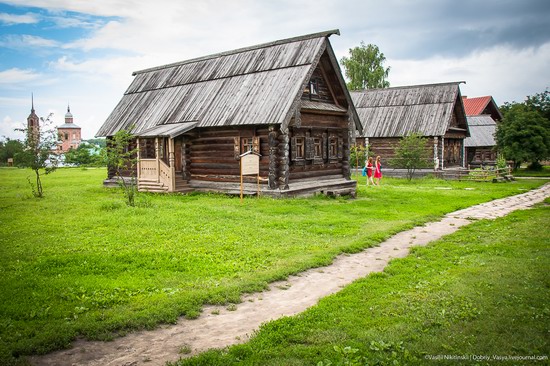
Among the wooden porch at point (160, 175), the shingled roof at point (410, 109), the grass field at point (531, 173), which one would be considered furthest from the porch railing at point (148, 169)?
the grass field at point (531, 173)

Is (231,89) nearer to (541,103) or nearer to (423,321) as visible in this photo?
(423,321)

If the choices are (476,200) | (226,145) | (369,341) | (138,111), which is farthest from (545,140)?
(369,341)

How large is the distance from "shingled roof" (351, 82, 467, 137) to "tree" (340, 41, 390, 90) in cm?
1722

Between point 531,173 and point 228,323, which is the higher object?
point 531,173

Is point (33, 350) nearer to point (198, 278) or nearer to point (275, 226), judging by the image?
point (198, 278)

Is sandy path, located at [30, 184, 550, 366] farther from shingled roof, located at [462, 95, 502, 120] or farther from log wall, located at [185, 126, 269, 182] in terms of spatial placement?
shingled roof, located at [462, 95, 502, 120]

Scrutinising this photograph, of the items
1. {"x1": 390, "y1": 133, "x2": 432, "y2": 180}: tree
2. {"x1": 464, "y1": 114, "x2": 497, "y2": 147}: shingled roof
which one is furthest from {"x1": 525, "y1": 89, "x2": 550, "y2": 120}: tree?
{"x1": 390, "y1": 133, "x2": 432, "y2": 180}: tree

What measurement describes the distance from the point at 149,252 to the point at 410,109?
29378 mm

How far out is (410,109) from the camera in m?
34.4

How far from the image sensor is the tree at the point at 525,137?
115ft

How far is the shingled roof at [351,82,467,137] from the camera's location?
32562mm

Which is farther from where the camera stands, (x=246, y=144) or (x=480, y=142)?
(x=480, y=142)

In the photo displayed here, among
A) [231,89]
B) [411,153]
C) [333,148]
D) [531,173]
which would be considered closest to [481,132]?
[531,173]

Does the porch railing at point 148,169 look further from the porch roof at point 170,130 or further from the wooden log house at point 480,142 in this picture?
the wooden log house at point 480,142
